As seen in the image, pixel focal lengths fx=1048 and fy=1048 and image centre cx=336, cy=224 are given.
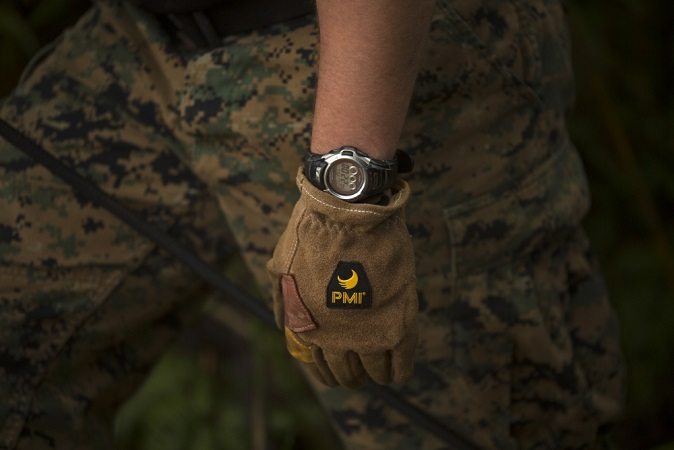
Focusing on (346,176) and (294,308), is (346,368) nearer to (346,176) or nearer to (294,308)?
(294,308)

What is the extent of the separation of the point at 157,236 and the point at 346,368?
0.35m

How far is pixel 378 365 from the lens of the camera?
1.18 m

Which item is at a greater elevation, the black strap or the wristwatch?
the wristwatch

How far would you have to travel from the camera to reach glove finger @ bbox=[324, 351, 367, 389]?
1.16 meters

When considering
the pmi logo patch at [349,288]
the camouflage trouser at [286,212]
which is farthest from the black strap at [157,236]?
the pmi logo patch at [349,288]

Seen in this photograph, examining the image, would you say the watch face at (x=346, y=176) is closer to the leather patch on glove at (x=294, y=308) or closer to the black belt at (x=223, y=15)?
the leather patch on glove at (x=294, y=308)

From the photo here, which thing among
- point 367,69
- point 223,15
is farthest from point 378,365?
point 223,15

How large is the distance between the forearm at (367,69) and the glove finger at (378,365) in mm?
228

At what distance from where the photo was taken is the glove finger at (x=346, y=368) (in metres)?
1.16

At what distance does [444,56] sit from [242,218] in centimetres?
33

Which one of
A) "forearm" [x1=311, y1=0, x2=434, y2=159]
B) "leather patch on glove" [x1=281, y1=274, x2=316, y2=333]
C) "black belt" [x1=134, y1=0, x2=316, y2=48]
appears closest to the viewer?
"forearm" [x1=311, y1=0, x2=434, y2=159]

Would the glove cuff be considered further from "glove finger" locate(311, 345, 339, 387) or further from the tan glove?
"glove finger" locate(311, 345, 339, 387)

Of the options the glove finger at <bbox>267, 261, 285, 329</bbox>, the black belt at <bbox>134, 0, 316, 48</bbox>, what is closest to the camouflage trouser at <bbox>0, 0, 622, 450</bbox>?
the black belt at <bbox>134, 0, 316, 48</bbox>

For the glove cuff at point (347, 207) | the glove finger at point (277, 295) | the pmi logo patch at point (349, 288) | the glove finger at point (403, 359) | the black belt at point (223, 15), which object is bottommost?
the glove finger at point (403, 359)
